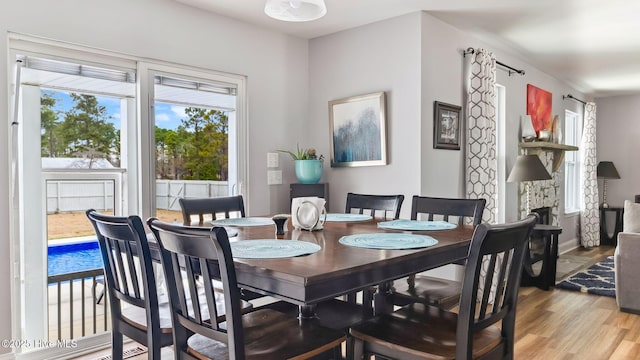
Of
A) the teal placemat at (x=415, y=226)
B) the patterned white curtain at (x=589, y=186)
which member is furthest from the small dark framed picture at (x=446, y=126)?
the patterned white curtain at (x=589, y=186)

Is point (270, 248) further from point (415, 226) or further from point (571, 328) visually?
point (571, 328)

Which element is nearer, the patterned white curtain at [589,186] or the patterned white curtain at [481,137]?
the patterned white curtain at [481,137]

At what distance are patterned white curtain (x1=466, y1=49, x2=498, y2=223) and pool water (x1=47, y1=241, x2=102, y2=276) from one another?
3004 mm

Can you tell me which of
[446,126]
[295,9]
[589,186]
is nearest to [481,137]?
[446,126]

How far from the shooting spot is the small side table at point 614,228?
711 cm

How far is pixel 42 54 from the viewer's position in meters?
2.66

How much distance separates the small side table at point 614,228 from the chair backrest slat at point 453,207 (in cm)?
601

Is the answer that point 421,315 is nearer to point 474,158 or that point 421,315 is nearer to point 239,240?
point 239,240

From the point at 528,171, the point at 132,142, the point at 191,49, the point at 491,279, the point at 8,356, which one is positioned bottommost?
the point at 8,356

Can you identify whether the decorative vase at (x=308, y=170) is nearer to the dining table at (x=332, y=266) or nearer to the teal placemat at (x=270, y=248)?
the dining table at (x=332, y=266)

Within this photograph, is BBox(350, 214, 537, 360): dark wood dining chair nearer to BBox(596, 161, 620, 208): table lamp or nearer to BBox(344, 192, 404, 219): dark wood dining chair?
BBox(344, 192, 404, 219): dark wood dining chair

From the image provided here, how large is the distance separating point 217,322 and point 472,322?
786 millimetres

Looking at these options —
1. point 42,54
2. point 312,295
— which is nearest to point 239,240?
point 312,295

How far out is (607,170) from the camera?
286 inches
